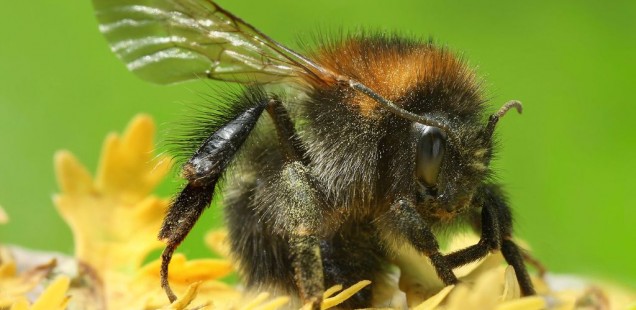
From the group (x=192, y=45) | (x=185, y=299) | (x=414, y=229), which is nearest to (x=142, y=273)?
(x=185, y=299)

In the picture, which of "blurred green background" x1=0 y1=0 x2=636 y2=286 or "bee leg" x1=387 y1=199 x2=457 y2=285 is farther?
"blurred green background" x1=0 y1=0 x2=636 y2=286

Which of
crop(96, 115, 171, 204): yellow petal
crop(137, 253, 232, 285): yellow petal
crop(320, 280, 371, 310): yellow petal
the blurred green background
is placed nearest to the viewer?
crop(320, 280, 371, 310): yellow petal

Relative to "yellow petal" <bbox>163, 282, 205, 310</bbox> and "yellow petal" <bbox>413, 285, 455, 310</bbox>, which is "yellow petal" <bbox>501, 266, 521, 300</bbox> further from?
"yellow petal" <bbox>163, 282, 205, 310</bbox>

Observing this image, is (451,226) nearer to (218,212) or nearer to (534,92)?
(218,212)

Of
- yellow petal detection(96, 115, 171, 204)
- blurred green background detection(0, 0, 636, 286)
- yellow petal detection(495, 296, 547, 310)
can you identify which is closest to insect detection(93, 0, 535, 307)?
yellow petal detection(495, 296, 547, 310)

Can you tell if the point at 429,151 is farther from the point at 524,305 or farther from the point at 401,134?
the point at 524,305

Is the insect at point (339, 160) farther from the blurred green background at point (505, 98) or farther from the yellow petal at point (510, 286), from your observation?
the blurred green background at point (505, 98)
